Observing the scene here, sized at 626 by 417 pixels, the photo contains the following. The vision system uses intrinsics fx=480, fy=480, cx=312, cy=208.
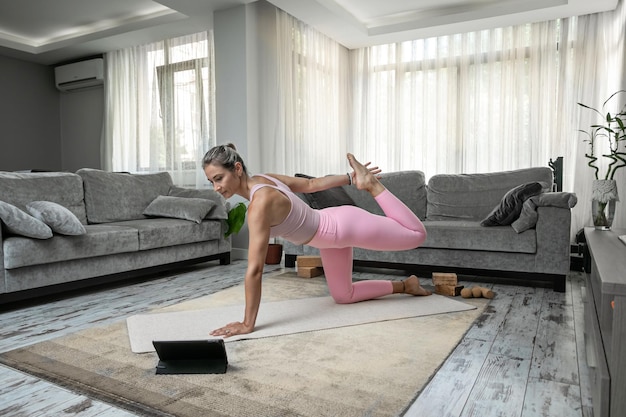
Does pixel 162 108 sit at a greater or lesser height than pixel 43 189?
greater

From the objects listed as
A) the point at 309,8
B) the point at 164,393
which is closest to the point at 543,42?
the point at 309,8

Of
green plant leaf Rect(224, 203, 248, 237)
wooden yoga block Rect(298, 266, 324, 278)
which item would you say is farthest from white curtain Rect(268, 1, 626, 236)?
wooden yoga block Rect(298, 266, 324, 278)

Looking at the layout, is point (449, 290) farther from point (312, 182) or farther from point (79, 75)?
point (79, 75)

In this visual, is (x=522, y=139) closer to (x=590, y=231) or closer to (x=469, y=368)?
(x=590, y=231)

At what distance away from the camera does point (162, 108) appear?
6.12 metres

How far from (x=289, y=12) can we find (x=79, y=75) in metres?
3.69

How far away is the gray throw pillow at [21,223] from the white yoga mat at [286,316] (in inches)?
33.9

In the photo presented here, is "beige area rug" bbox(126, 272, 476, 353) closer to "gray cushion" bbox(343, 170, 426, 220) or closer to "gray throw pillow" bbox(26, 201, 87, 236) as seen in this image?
"gray throw pillow" bbox(26, 201, 87, 236)

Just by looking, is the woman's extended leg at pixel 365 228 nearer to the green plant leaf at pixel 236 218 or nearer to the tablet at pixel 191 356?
the tablet at pixel 191 356

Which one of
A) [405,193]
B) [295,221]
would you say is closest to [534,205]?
[405,193]

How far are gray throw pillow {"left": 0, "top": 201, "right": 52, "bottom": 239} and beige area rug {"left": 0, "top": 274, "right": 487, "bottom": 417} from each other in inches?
34.5

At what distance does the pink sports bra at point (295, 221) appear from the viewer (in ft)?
7.50

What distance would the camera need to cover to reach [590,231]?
301cm

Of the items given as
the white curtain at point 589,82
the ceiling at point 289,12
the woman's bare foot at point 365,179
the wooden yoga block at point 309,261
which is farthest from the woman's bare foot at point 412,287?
the ceiling at point 289,12
